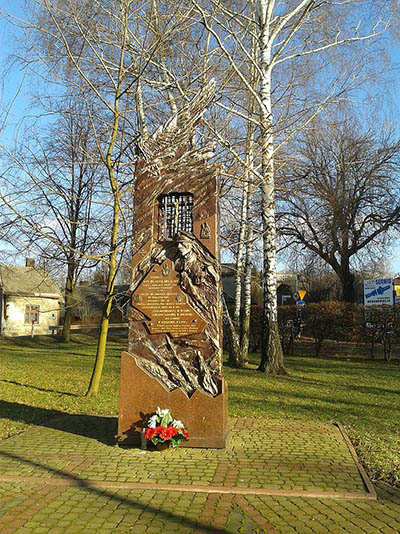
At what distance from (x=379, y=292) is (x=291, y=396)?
9561 mm

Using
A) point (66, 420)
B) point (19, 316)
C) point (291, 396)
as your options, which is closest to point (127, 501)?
point (66, 420)

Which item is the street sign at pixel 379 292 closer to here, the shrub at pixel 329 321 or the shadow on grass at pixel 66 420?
the shrub at pixel 329 321

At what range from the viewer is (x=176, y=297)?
6.70m

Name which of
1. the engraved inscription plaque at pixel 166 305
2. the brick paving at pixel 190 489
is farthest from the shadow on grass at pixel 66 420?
the engraved inscription plaque at pixel 166 305

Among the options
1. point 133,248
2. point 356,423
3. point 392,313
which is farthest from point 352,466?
point 392,313

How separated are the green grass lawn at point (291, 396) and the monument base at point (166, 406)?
1.92m

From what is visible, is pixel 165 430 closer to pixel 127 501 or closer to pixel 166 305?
pixel 127 501

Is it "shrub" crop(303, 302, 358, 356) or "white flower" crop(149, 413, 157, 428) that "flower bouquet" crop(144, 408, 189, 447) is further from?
"shrub" crop(303, 302, 358, 356)

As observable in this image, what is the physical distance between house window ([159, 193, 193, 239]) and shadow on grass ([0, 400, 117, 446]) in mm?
3109

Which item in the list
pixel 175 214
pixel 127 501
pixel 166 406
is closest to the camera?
pixel 127 501

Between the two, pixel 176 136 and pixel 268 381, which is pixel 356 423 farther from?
pixel 176 136

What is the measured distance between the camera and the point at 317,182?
1077 inches

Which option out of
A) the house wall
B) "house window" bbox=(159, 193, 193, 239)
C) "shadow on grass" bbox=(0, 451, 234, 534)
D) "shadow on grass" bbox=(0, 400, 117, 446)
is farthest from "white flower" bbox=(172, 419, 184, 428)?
the house wall

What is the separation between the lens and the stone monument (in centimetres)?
639
